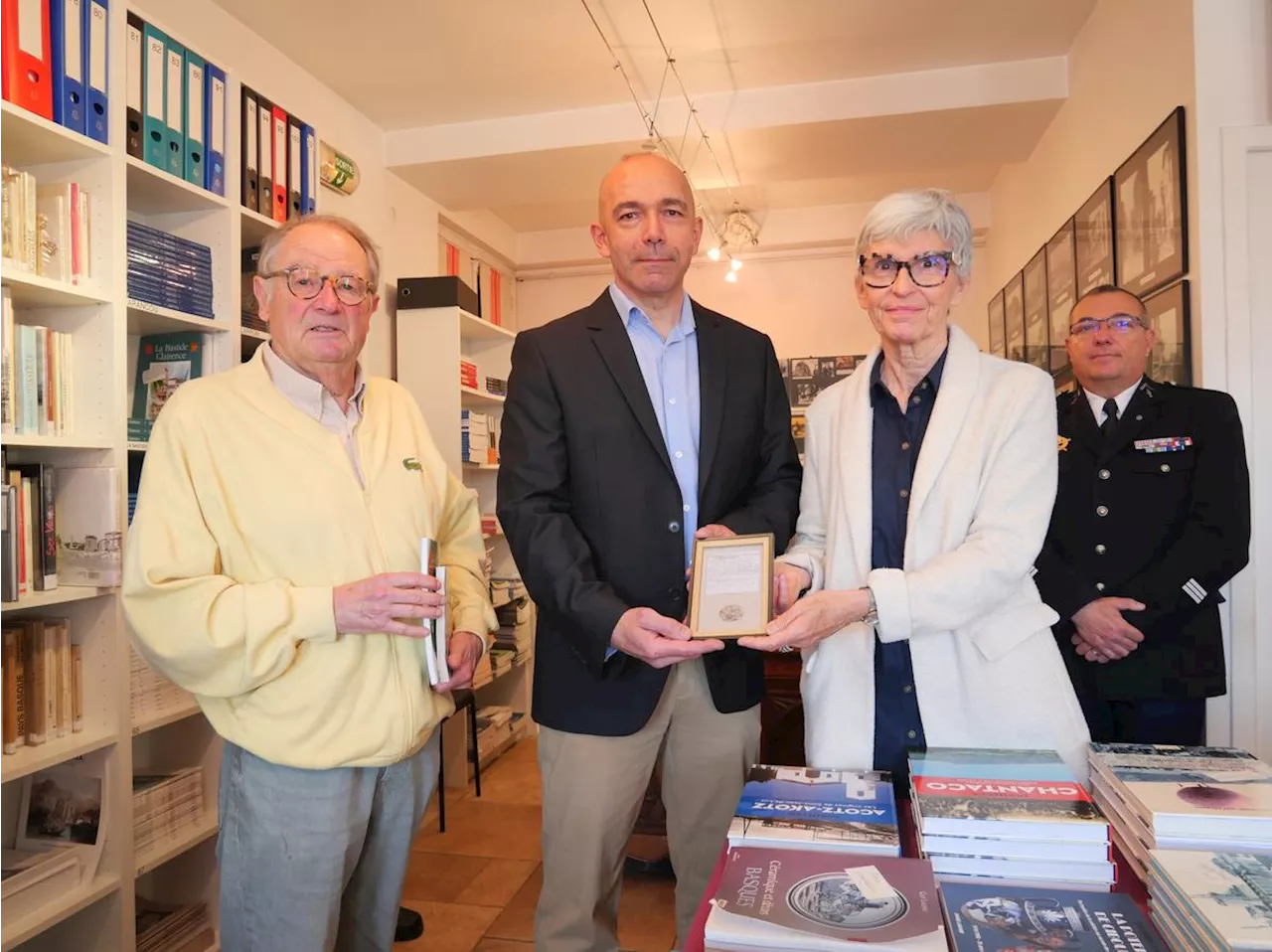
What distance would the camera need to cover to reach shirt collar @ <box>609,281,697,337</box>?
5.44 feet

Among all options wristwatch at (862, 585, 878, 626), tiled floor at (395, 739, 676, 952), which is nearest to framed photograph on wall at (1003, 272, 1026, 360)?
tiled floor at (395, 739, 676, 952)

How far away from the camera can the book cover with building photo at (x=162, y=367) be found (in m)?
2.52

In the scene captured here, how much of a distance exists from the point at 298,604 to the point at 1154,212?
2603 millimetres

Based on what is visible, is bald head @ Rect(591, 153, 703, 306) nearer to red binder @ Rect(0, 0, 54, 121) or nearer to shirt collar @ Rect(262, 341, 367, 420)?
shirt collar @ Rect(262, 341, 367, 420)

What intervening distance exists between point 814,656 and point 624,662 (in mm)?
327

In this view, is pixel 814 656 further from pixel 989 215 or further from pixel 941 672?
pixel 989 215

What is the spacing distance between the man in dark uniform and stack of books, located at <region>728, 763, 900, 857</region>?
1.03 meters

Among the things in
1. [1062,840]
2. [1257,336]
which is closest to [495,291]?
[1257,336]

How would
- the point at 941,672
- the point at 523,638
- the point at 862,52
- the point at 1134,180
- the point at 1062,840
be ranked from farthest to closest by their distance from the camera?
the point at 523,638 < the point at 862,52 < the point at 1134,180 < the point at 941,672 < the point at 1062,840

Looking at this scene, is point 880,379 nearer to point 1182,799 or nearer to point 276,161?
point 1182,799

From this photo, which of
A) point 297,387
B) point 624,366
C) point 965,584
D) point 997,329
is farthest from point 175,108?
point 997,329

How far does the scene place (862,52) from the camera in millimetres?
3352

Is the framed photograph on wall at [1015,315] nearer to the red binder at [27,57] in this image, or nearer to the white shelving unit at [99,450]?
the white shelving unit at [99,450]

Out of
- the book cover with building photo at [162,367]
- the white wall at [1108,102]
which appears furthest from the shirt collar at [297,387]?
the white wall at [1108,102]
